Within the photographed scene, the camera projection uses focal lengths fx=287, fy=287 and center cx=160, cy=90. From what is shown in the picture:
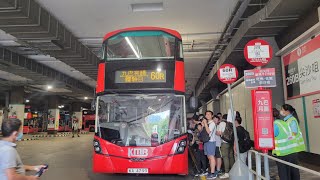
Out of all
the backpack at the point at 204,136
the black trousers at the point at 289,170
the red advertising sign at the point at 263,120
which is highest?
the red advertising sign at the point at 263,120

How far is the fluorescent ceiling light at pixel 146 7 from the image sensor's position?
852 centimetres

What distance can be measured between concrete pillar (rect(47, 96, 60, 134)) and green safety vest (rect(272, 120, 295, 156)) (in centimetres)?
3152

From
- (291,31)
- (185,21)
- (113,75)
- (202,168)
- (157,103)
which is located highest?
(185,21)

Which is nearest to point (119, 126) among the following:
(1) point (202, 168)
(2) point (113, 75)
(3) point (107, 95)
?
(3) point (107, 95)

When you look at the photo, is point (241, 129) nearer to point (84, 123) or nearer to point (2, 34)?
point (2, 34)

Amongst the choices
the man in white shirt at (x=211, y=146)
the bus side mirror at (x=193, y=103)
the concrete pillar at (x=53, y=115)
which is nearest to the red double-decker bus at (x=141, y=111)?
the bus side mirror at (x=193, y=103)

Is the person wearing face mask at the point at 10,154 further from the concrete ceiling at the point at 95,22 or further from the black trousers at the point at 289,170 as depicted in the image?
the concrete ceiling at the point at 95,22

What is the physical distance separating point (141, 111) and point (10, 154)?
457 centimetres

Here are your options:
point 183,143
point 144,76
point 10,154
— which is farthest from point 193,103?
point 10,154

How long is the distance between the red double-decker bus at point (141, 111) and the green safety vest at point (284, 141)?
90.4 inches

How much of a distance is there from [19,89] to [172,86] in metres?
22.5

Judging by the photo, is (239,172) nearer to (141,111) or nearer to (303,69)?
(141,111)

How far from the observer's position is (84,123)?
42.2 metres

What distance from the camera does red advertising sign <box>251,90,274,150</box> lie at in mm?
4602
